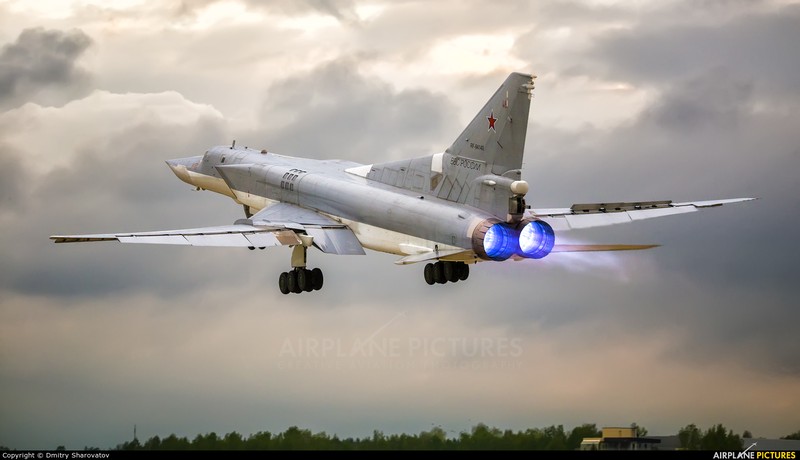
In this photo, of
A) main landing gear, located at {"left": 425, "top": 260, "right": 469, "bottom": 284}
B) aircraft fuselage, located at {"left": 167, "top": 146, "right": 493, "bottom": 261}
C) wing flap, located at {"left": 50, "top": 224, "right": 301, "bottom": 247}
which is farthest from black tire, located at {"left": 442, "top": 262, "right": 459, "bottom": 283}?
wing flap, located at {"left": 50, "top": 224, "right": 301, "bottom": 247}

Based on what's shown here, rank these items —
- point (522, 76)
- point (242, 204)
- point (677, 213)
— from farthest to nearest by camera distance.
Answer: point (242, 204)
point (677, 213)
point (522, 76)

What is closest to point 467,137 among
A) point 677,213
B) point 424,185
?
point 424,185

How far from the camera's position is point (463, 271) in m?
63.5

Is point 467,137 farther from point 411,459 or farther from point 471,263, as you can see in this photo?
point 411,459

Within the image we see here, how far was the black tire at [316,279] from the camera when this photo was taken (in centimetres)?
6869

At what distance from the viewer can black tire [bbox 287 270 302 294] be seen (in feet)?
225

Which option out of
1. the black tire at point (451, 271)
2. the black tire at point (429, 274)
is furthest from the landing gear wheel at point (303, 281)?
the black tire at point (451, 271)

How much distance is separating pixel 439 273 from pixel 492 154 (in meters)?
5.15

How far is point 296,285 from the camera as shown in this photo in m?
68.7

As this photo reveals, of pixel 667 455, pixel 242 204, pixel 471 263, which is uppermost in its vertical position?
pixel 242 204

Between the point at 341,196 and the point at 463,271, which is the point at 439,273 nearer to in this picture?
the point at 463,271

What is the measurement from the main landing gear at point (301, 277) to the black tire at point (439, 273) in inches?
265

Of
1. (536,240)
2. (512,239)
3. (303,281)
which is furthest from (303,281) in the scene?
(536,240)

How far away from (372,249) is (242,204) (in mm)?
9708
